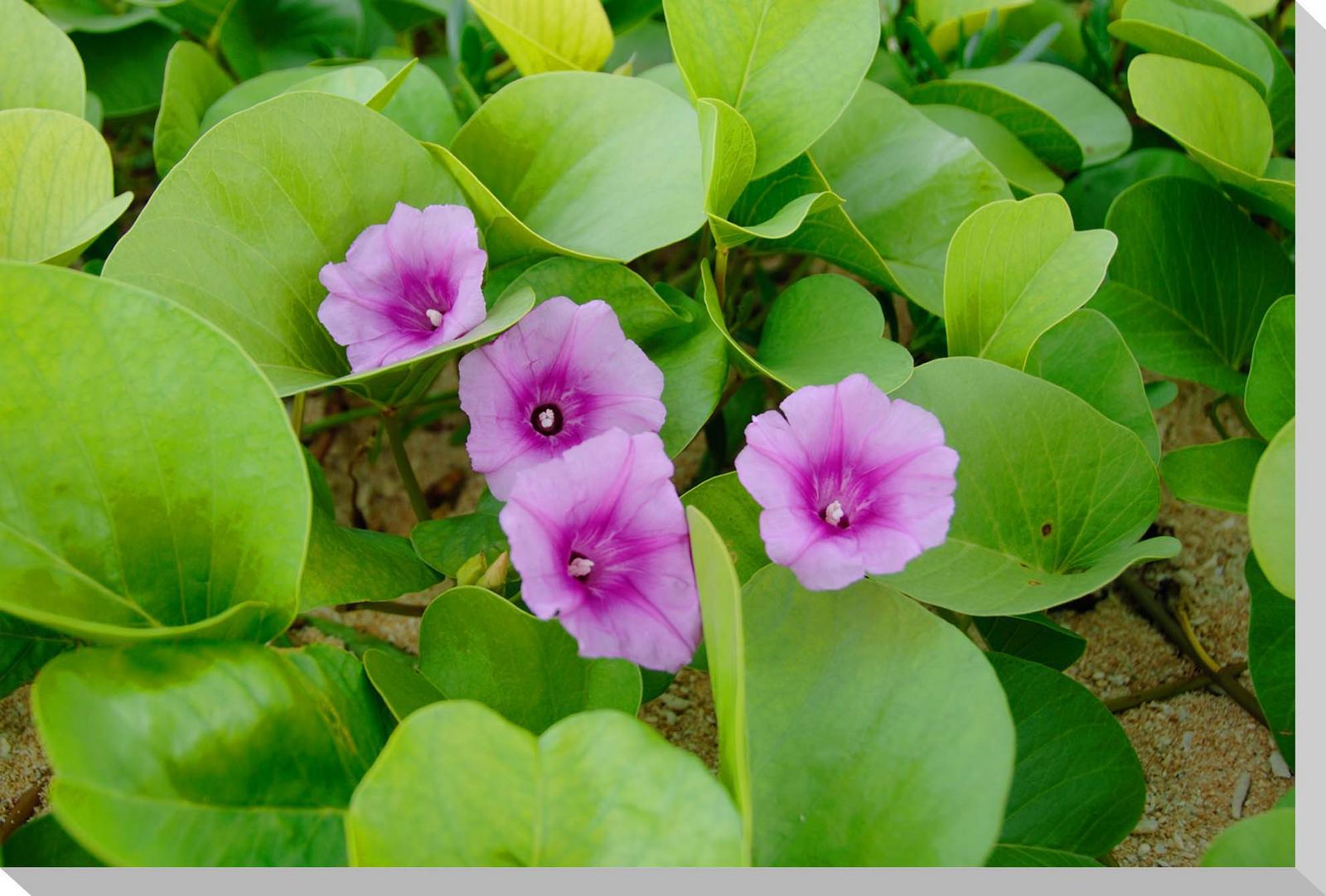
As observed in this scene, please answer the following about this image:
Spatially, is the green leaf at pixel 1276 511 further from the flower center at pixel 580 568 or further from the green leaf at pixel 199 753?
the green leaf at pixel 199 753

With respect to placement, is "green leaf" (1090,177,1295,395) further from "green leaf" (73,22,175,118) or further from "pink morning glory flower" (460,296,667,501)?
"green leaf" (73,22,175,118)

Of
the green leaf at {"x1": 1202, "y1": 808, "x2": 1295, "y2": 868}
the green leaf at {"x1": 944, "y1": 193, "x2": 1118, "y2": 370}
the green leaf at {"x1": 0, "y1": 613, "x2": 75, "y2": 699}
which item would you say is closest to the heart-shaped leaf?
the green leaf at {"x1": 1202, "y1": 808, "x2": 1295, "y2": 868}

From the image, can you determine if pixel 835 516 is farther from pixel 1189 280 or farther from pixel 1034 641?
pixel 1189 280

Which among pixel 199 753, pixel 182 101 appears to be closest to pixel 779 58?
pixel 182 101

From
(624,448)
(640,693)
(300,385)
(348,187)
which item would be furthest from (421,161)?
(640,693)

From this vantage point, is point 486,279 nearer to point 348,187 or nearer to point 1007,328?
point 348,187
